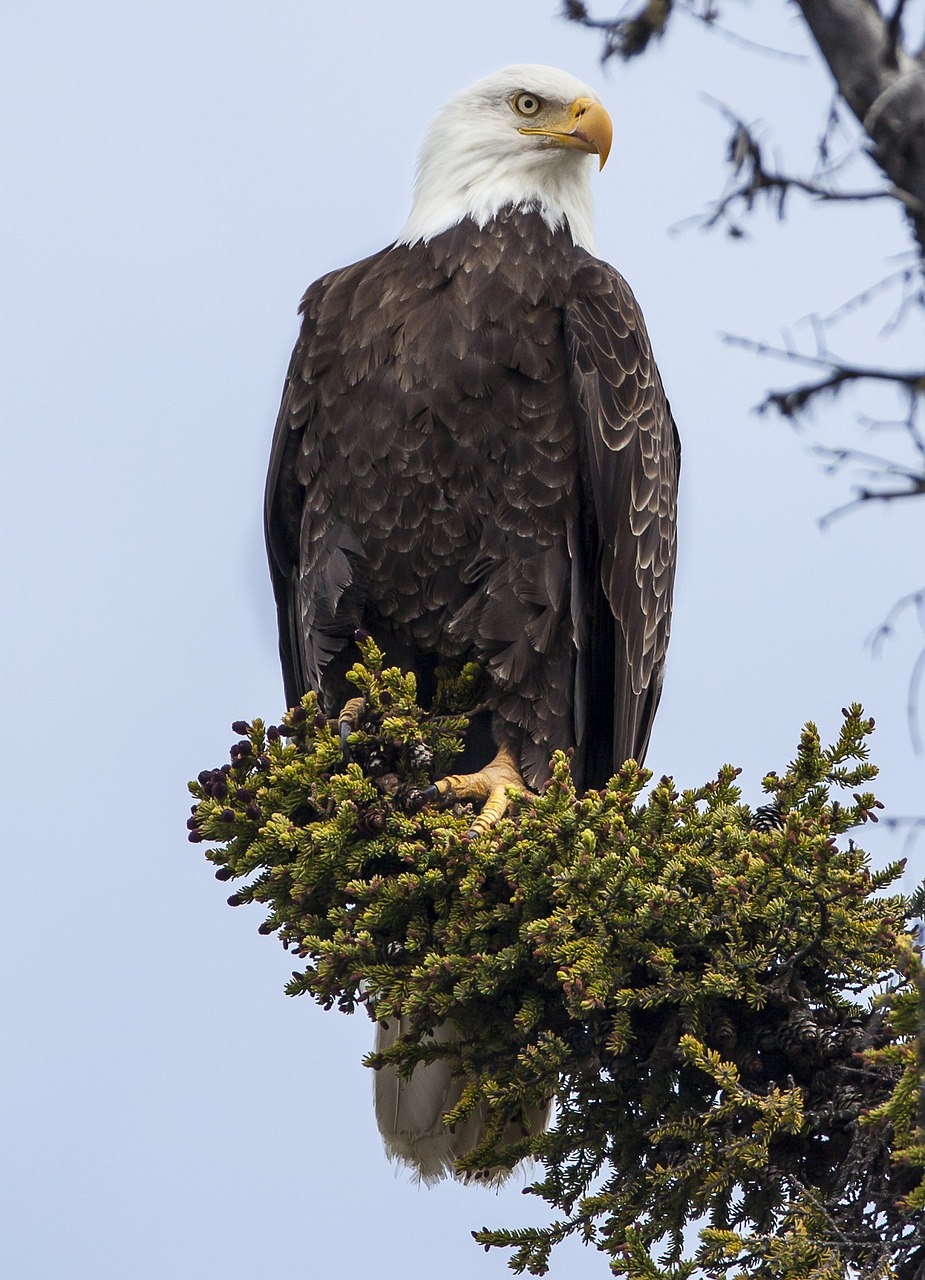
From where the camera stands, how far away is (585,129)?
17.2 ft

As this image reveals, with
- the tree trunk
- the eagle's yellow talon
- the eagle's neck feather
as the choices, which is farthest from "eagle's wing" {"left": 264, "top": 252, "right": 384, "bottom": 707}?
the tree trunk

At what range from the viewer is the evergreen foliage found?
3.24 meters

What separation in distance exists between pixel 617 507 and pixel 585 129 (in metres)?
1.37

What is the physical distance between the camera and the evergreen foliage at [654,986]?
3242 millimetres

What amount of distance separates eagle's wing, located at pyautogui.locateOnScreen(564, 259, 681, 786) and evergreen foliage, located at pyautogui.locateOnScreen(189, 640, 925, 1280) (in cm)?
123

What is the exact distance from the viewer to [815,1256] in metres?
3.04

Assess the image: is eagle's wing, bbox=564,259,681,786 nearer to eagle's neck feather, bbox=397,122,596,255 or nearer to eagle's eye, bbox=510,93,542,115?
eagle's neck feather, bbox=397,122,596,255

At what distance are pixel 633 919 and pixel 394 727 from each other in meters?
0.98

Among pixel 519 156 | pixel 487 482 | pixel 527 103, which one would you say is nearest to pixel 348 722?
pixel 487 482

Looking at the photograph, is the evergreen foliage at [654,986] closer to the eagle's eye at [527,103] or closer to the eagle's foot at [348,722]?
the eagle's foot at [348,722]

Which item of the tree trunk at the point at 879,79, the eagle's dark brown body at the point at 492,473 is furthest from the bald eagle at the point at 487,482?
the tree trunk at the point at 879,79

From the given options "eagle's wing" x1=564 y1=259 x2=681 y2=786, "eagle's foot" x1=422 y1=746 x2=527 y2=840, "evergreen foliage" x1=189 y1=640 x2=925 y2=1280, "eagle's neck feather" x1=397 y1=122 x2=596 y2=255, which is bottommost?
"evergreen foliage" x1=189 y1=640 x2=925 y2=1280

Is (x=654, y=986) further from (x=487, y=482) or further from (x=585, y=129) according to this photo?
(x=585, y=129)

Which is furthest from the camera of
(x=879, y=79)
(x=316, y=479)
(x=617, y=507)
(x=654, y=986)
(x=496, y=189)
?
(x=496, y=189)
